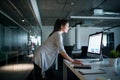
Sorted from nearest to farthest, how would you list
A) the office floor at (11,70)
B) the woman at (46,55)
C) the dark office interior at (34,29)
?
the woman at (46,55)
the office floor at (11,70)
the dark office interior at (34,29)

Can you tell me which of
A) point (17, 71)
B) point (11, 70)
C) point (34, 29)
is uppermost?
point (34, 29)

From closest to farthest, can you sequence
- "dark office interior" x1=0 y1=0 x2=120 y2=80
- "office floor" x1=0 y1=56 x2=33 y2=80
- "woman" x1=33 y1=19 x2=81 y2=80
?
"woman" x1=33 y1=19 x2=81 y2=80
"office floor" x1=0 y1=56 x2=33 y2=80
"dark office interior" x1=0 y1=0 x2=120 y2=80

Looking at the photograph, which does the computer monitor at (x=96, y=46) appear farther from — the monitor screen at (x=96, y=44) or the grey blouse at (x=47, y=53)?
the grey blouse at (x=47, y=53)

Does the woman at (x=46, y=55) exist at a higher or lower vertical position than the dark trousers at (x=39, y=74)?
higher

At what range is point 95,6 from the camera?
6527 mm

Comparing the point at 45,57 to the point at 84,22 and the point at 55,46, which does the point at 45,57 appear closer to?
the point at 55,46

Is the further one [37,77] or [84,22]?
[84,22]

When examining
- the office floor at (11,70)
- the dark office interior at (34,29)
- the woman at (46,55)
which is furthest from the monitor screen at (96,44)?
the office floor at (11,70)

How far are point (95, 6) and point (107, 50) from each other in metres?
4.01

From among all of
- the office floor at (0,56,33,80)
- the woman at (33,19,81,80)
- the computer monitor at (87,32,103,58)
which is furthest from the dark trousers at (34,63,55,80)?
the computer monitor at (87,32,103,58)

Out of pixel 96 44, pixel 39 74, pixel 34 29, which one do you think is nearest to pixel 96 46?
pixel 96 44

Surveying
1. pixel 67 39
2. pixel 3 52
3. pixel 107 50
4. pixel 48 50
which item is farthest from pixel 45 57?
pixel 67 39

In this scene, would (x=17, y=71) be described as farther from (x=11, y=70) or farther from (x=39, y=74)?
(x=39, y=74)

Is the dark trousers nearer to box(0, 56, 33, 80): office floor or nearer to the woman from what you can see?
the woman
